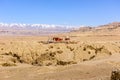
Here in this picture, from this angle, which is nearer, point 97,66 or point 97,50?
point 97,66

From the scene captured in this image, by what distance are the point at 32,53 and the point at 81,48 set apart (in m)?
4.19

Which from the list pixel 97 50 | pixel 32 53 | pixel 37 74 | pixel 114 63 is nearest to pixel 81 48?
pixel 97 50

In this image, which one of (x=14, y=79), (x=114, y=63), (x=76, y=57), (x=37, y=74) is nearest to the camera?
(x=14, y=79)

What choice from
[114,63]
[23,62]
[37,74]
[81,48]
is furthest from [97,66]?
[23,62]

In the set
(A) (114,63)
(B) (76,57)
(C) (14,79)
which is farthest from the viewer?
(B) (76,57)

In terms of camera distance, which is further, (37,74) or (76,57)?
(76,57)

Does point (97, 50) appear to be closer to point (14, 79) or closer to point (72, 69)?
point (72, 69)

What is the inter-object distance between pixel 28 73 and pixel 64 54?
642 cm

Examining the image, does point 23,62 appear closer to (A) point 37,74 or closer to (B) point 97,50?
(B) point 97,50

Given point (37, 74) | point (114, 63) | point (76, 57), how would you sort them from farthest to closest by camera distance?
point (76, 57), point (114, 63), point (37, 74)

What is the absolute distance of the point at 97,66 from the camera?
1991 centimetres

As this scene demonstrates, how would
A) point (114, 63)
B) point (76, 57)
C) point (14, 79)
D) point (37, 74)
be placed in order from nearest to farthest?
1. point (14, 79)
2. point (37, 74)
3. point (114, 63)
4. point (76, 57)

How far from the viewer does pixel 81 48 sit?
27094mm

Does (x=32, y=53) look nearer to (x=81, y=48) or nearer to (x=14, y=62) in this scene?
(x=14, y=62)
